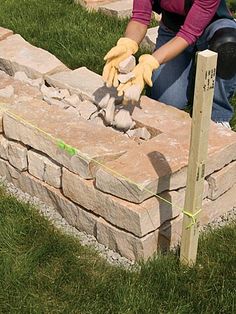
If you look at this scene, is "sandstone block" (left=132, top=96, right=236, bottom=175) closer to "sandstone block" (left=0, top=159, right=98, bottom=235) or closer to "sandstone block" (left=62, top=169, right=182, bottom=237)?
"sandstone block" (left=62, top=169, right=182, bottom=237)

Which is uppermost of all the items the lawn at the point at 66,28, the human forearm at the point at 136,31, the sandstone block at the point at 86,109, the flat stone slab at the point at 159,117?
the human forearm at the point at 136,31

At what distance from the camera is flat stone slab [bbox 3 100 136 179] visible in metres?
3.15

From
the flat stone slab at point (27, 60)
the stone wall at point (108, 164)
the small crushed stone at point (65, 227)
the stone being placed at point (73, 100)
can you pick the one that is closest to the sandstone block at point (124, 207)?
the stone wall at point (108, 164)

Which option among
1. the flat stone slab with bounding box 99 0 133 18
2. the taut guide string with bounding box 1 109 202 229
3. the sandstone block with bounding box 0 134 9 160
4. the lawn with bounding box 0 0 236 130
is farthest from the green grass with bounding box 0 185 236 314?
the flat stone slab with bounding box 99 0 133 18

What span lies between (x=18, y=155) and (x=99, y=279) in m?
0.98

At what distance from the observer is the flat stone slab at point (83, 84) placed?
12.8 feet

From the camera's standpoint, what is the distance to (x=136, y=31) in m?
3.80

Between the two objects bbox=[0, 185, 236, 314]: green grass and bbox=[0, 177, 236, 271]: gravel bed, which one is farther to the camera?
bbox=[0, 177, 236, 271]: gravel bed

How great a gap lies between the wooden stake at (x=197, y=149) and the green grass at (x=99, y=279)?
0.43 ft

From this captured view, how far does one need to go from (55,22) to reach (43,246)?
318cm

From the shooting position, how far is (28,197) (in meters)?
3.61

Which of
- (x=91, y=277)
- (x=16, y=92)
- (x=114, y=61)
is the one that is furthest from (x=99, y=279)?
(x=16, y=92)

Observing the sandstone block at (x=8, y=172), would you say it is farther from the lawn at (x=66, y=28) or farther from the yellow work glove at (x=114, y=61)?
the lawn at (x=66, y=28)

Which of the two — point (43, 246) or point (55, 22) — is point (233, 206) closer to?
→ point (43, 246)
